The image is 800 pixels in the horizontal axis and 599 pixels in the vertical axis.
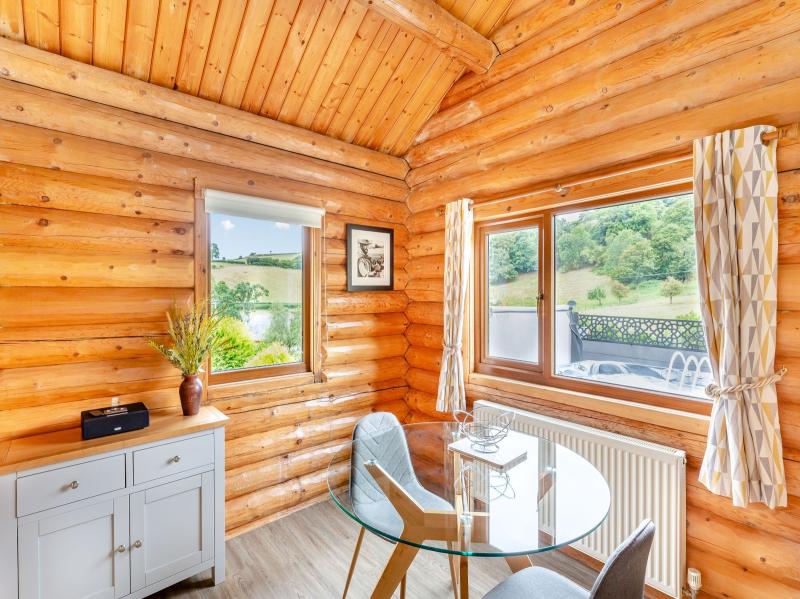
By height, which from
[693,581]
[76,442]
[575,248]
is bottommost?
[693,581]

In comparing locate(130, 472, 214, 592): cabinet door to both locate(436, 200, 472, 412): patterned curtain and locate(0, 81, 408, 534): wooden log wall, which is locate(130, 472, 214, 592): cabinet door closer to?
locate(0, 81, 408, 534): wooden log wall

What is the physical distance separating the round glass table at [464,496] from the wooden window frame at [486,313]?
742 millimetres

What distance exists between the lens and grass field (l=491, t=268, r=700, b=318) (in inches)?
84.5

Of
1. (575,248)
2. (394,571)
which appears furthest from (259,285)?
(575,248)

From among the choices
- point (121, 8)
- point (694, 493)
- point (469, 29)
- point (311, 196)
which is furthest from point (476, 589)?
point (121, 8)

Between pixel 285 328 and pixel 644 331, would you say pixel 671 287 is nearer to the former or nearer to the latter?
pixel 644 331

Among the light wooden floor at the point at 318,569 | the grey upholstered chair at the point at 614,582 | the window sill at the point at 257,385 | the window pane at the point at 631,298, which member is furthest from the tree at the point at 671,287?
the window sill at the point at 257,385

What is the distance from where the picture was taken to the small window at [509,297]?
2.82m

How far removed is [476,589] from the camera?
2.19 metres

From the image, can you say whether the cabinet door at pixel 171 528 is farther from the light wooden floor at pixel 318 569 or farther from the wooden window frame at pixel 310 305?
the wooden window frame at pixel 310 305

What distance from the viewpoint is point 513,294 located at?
2.98 metres

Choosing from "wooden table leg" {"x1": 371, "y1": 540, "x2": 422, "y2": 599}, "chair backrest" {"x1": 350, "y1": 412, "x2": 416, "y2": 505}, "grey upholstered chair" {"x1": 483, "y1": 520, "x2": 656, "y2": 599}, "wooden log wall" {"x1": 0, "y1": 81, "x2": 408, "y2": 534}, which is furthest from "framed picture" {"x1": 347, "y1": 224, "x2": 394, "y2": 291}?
"grey upholstered chair" {"x1": 483, "y1": 520, "x2": 656, "y2": 599}

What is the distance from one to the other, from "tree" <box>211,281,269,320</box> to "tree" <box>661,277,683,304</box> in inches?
99.3

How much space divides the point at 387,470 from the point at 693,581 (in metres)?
1.57
